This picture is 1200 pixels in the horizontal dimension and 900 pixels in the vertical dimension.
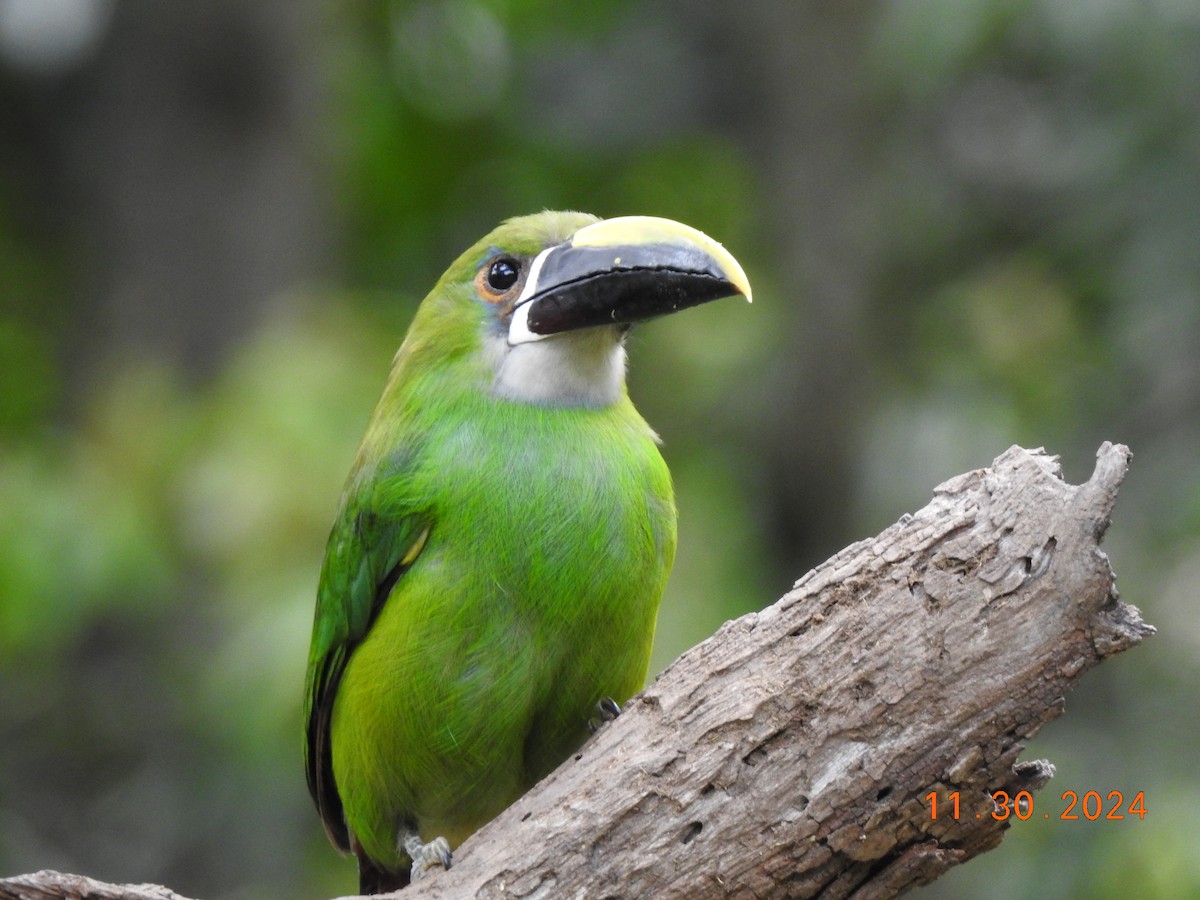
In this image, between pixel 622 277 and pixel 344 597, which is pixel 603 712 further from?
pixel 622 277

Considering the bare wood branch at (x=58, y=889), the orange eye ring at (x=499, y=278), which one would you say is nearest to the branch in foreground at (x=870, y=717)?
the bare wood branch at (x=58, y=889)

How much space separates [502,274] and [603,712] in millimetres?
1112

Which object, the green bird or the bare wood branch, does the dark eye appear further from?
the bare wood branch

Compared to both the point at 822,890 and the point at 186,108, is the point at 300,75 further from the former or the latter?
the point at 822,890

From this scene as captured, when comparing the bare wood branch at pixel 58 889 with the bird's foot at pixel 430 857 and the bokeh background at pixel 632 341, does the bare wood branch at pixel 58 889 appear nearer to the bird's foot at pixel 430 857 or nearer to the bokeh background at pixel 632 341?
the bird's foot at pixel 430 857

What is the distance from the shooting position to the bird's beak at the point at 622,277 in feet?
11.4

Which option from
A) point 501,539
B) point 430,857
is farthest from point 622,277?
point 430,857

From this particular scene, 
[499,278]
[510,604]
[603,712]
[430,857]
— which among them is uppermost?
[499,278]

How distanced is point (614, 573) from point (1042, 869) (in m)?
2.79

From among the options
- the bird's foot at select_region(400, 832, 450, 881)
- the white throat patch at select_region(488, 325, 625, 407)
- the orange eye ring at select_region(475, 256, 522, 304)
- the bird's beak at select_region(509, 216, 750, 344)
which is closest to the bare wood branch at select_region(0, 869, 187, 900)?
the bird's foot at select_region(400, 832, 450, 881)

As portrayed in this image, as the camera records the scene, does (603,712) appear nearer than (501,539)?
No

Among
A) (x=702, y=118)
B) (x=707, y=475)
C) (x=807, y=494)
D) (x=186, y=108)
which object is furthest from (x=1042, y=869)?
(x=186, y=108)

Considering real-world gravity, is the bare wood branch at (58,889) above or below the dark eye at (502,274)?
below

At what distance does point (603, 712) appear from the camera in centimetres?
371
